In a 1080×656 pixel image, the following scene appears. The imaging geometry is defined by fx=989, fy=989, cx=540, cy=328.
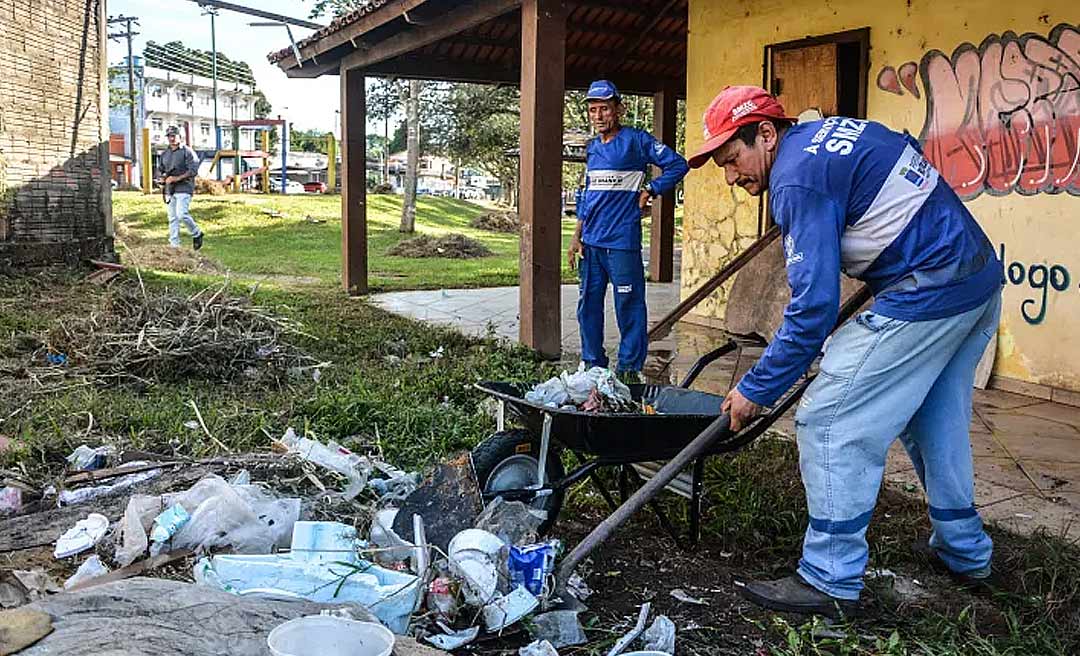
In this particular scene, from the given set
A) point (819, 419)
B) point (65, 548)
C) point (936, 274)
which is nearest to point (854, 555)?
point (819, 419)

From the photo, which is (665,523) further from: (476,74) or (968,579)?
(476,74)

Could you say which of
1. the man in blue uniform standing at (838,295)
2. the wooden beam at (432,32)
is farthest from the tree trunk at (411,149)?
the man in blue uniform standing at (838,295)

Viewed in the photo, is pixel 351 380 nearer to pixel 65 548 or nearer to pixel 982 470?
pixel 65 548

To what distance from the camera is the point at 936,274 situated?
10.5 feet

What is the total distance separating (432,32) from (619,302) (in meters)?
4.50

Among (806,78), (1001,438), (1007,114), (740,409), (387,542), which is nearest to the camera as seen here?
(740,409)

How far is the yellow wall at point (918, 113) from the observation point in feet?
21.0

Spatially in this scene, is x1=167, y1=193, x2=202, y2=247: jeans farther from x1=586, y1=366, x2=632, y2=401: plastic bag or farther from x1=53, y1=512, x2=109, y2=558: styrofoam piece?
x1=586, y1=366, x2=632, y2=401: plastic bag

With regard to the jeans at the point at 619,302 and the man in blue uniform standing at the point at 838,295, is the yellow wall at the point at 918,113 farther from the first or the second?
the man in blue uniform standing at the point at 838,295

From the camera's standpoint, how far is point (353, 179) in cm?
1255

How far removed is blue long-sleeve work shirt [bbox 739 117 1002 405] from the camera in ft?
10.1

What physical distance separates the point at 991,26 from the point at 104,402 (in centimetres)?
628

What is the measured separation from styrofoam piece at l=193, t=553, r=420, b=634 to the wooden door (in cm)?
629

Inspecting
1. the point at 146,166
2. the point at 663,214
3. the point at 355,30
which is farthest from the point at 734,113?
the point at 146,166
